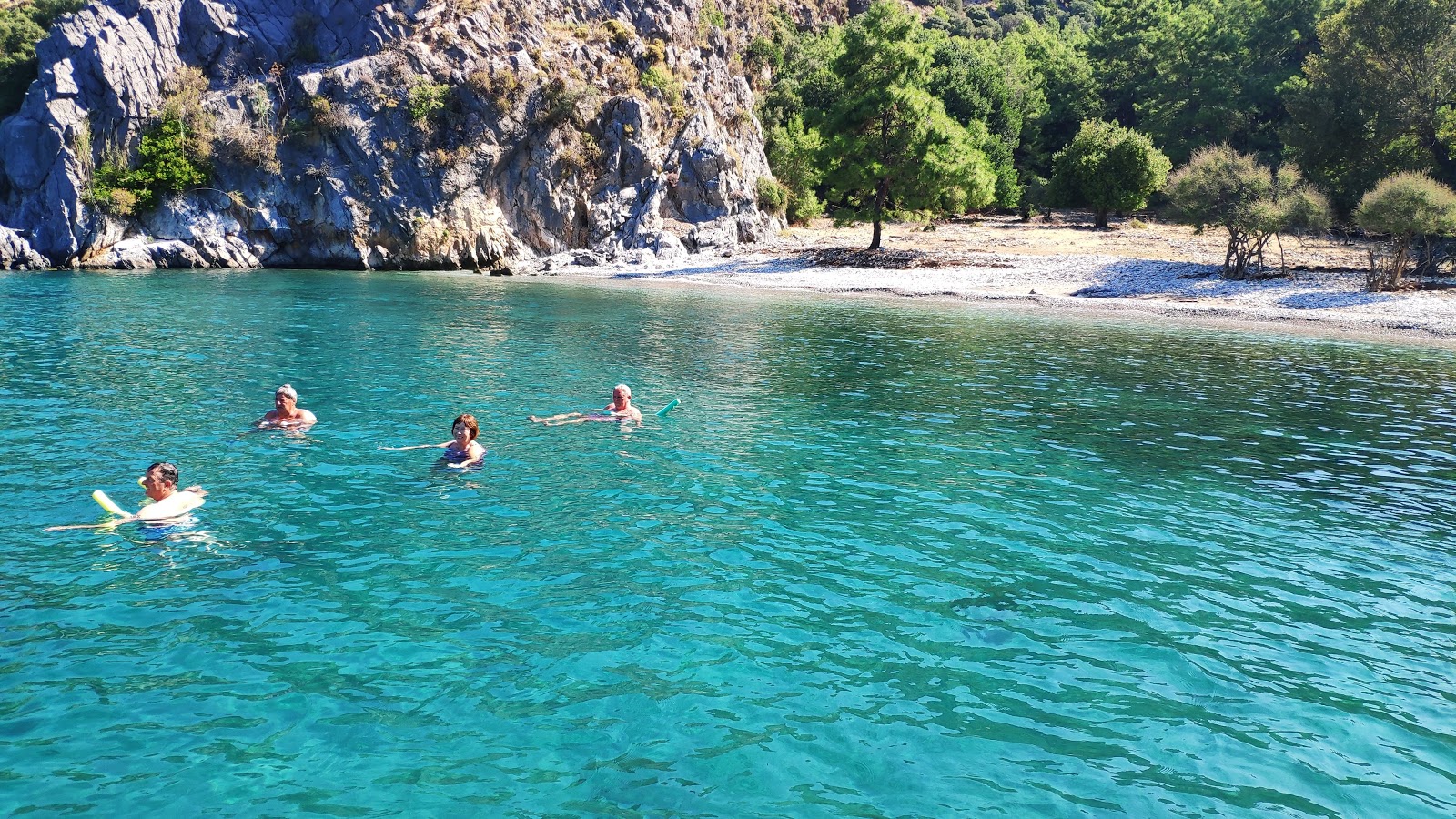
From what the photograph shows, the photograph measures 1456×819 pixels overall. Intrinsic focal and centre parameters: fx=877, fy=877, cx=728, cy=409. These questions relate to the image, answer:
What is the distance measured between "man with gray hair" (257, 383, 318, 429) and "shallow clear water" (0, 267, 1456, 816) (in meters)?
0.47

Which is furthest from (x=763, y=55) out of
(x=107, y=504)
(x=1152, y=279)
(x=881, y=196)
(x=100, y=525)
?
(x=107, y=504)

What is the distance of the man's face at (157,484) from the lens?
11.7 meters

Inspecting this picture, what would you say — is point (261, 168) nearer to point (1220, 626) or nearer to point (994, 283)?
point (994, 283)

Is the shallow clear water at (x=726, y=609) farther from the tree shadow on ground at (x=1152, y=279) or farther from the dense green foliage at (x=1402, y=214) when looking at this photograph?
the dense green foliage at (x=1402, y=214)

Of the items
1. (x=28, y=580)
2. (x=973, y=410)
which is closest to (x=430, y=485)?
(x=28, y=580)

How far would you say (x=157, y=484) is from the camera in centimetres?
1175

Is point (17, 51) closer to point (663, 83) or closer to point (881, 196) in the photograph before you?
point (663, 83)

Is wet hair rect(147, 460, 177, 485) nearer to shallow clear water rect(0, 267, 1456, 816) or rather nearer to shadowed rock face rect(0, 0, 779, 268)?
shallow clear water rect(0, 267, 1456, 816)

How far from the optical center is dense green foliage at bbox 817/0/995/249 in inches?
2221

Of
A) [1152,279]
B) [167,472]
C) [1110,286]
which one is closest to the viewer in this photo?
[167,472]

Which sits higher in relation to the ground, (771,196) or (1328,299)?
(771,196)

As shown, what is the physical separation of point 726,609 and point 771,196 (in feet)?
212

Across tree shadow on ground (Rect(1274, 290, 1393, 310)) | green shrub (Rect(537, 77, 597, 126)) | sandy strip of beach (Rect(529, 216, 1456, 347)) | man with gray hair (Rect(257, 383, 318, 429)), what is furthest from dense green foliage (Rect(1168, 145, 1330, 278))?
man with gray hair (Rect(257, 383, 318, 429))

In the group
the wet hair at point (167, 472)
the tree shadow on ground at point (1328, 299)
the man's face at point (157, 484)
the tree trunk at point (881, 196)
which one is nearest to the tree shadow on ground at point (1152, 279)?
the tree shadow on ground at point (1328, 299)
